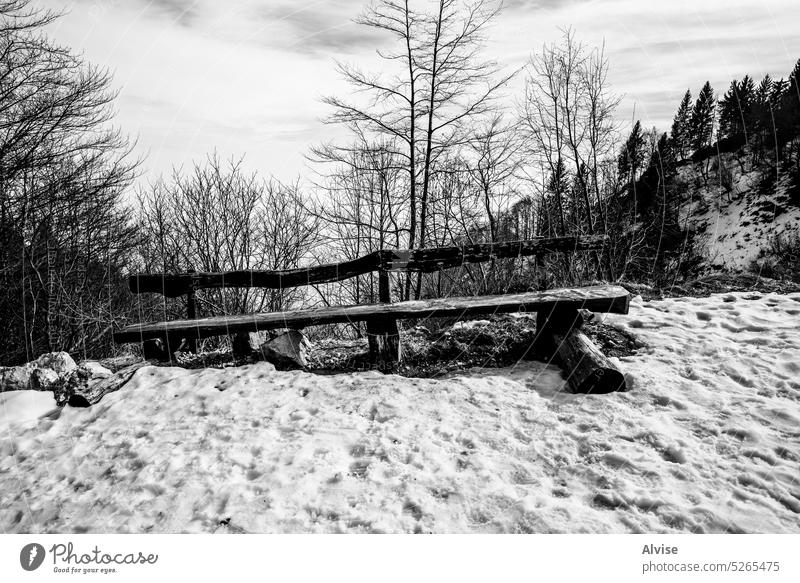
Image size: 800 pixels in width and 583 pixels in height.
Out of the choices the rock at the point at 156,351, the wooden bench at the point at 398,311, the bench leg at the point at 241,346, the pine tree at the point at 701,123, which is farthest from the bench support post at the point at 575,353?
the pine tree at the point at 701,123

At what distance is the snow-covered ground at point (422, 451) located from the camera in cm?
209

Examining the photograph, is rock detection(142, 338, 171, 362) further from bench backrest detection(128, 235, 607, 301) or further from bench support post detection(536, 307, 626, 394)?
bench support post detection(536, 307, 626, 394)

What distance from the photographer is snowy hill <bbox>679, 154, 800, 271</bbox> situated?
3447cm

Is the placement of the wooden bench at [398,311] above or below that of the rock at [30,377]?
above

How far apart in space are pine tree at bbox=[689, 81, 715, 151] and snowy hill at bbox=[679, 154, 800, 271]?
3008mm

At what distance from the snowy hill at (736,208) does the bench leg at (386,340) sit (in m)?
37.5

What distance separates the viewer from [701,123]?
33.0m

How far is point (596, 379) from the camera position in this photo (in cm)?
313

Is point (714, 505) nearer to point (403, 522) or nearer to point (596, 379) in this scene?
point (596, 379)

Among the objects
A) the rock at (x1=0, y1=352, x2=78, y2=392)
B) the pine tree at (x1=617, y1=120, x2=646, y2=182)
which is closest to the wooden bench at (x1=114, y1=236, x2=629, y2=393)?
the rock at (x1=0, y1=352, x2=78, y2=392)
